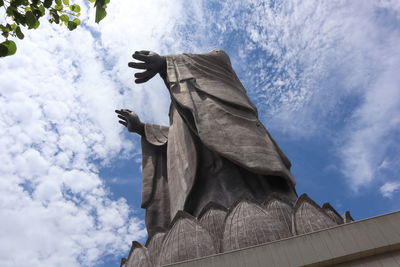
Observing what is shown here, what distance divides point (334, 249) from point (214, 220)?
6.21 ft

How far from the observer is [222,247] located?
4.32m

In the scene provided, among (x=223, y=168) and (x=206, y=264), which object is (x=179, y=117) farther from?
(x=206, y=264)

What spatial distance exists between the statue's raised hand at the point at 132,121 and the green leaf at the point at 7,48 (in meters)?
5.88

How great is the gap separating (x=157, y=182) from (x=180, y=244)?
3535 mm

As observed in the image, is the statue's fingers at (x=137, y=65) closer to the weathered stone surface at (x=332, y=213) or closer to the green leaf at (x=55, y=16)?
the weathered stone surface at (x=332, y=213)

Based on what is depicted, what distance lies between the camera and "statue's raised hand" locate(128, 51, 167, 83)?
774 centimetres

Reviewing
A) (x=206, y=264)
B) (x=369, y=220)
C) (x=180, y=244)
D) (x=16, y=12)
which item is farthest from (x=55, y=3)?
(x=369, y=220)

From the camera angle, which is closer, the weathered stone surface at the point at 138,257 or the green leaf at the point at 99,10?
the green leaf at the point at 99,10

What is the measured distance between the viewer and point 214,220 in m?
4.88

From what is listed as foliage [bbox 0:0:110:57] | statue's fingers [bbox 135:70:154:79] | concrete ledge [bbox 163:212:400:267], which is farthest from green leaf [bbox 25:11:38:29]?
statue's fingers [bbox 135:70:154:79]

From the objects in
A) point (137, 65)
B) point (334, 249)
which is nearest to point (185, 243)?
point (334, 249)

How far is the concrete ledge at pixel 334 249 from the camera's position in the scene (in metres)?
3.17

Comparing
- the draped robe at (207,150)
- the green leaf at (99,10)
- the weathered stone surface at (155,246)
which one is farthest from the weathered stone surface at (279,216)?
the green leaf at (99,10)

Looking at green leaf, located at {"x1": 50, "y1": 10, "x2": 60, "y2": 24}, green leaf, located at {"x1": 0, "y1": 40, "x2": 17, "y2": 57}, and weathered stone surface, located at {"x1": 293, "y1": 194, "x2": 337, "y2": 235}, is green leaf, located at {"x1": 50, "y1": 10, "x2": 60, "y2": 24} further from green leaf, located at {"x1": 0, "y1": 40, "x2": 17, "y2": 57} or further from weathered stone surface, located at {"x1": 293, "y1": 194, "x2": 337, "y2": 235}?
weathered stone surface, located at {"x1": 293, "y1": 194, "x2": 337, "y2": 235}
